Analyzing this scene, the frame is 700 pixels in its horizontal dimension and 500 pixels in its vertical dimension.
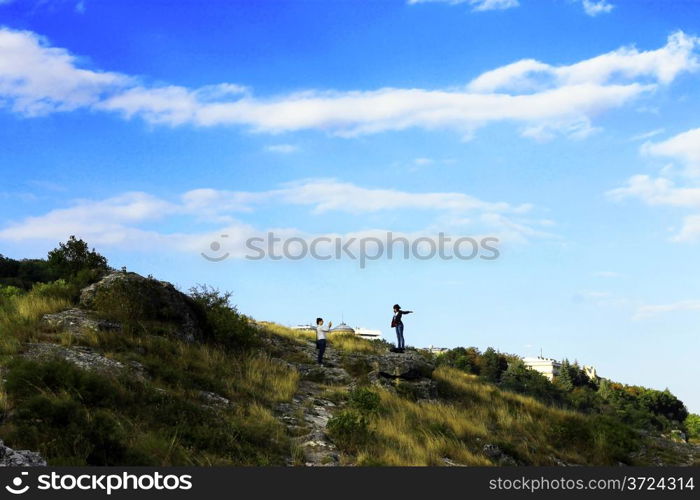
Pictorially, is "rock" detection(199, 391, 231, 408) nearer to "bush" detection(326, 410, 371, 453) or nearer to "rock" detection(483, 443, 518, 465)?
"bush" detection(326, 410, 371, 453)

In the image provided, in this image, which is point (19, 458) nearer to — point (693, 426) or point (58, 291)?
point (58, 291)

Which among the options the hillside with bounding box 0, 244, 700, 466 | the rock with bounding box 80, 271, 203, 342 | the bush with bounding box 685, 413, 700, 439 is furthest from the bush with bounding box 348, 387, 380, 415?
the bush with bounding box 685, 413, 700, 439

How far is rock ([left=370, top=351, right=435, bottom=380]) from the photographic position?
22688 mm

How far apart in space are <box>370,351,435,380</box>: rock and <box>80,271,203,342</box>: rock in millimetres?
6310

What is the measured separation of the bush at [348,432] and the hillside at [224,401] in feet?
0.09

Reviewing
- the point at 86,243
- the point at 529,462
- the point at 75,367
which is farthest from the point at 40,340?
the point at 529,462

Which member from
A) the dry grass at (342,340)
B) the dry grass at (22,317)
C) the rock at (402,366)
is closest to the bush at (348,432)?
the dry grass at (22,317)

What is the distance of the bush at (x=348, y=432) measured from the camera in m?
14.2

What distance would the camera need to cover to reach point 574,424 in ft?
68.1

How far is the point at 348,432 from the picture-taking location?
14.5 metres

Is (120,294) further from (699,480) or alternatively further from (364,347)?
(699,480)

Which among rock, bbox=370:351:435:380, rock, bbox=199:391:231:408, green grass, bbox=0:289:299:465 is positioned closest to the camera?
green grass, bbox=0:289:299:465

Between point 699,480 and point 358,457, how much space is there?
633 centimetres

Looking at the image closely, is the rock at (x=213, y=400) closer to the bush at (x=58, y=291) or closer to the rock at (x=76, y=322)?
the rock at (x=76, y=322)
